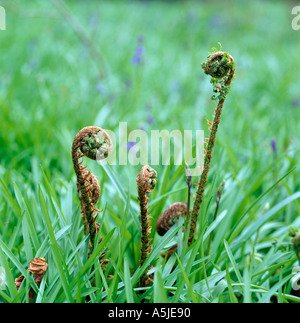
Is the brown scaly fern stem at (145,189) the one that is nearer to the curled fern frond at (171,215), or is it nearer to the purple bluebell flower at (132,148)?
the curled fern frond at (171,215)

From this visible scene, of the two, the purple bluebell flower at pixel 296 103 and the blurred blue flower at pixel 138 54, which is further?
the purple bluebell flower at pixel 296 103

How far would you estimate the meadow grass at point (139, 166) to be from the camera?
96cm

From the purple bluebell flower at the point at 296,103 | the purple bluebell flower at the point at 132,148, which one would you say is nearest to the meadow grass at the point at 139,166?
the purple bluebell flower at the point at 296,103

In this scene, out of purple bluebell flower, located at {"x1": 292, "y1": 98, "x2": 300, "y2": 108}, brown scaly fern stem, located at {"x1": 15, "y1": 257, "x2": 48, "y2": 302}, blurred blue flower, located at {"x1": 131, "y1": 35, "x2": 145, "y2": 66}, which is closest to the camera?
brown scaly fern stem, located at {"x1": 15, "y1": 257, "x2": 48, "y2": 302}

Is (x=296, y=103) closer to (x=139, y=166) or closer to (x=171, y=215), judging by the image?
(x=139, y=166)

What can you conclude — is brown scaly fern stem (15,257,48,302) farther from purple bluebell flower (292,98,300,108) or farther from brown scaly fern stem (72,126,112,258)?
purple bluebell flower (292,98,300,108)

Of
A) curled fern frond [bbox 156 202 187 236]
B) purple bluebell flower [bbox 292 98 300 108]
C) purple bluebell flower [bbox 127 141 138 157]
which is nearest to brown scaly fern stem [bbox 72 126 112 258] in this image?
curled fern frond [bbox 156 202 187 236]

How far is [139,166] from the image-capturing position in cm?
163

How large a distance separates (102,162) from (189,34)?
4.73 metres

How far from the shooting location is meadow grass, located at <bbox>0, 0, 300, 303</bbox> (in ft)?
3.13

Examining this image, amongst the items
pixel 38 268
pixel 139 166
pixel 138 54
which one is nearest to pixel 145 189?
pixel 38 268

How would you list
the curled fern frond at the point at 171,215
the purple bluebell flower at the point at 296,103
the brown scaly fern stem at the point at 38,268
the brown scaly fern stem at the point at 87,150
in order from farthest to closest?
the purple bluebell flower at the point at 296,103
the curled fern frond at the point at 171,215
the brown scaly fern stem at the point at 38,268
the brown scaly fern stem at the point at 87,150

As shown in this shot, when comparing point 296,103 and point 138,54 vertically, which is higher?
point 138,54

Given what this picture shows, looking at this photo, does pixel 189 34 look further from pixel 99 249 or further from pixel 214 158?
pixel 99 249
